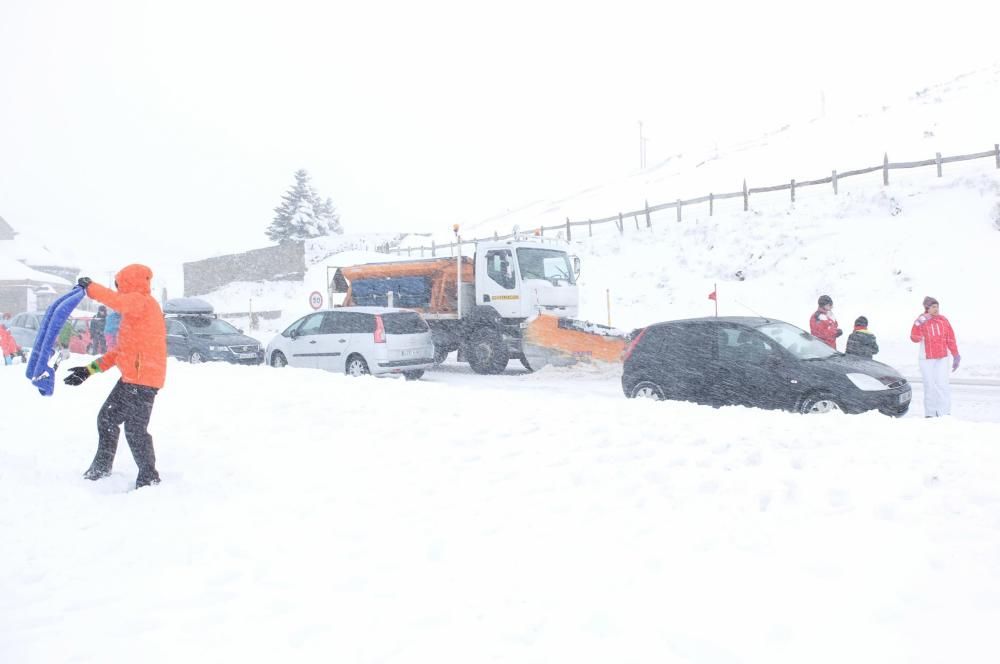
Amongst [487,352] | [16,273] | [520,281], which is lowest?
[487,352]

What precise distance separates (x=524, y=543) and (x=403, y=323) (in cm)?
1064

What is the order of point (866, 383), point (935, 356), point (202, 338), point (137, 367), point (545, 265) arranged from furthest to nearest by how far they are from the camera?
point (202, 338), point (545, 265), point (935, 356), point (866, 383), point (137, 367)

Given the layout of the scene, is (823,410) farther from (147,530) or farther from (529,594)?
(147,530)

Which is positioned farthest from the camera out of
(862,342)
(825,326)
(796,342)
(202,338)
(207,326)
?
(207,326)

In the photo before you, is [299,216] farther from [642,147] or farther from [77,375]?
[77,375]

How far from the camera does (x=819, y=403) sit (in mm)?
8703

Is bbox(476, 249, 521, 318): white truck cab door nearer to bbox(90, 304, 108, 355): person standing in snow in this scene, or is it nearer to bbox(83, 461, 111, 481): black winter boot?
bbox(90, 304, 108, 355): person standing in snow

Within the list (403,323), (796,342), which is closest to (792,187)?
(403,323)

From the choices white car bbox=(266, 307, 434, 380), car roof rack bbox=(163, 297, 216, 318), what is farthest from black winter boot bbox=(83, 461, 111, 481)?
car roof rack bbox=(163, 297, 216, 318)

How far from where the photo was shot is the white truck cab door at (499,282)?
53.5 ft

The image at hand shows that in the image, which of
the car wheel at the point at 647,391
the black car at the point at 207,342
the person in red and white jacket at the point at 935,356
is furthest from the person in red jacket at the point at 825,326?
the black car at the point at 207,342

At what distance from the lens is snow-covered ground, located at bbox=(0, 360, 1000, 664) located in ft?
11.3

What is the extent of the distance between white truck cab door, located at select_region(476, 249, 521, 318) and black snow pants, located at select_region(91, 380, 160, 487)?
1078 centimetres

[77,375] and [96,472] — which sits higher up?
[77,375]
